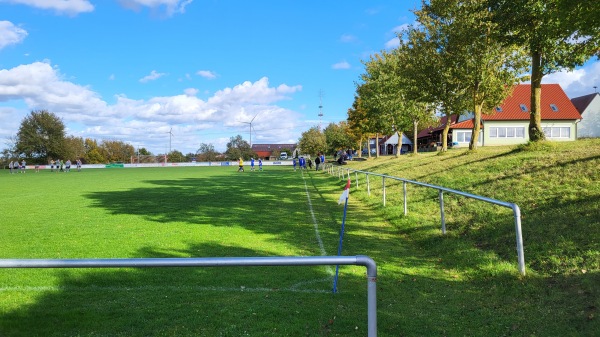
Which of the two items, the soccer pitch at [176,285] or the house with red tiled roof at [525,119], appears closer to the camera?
the soccer pitch at [176,285]

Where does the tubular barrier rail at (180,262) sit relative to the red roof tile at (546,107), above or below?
below

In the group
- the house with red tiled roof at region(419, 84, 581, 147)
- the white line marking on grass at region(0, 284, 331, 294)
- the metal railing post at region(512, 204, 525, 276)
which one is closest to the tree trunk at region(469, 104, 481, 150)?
the metal railing post at region(512, 204, 525, 276)

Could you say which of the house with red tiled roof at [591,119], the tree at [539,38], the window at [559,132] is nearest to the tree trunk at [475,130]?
the tree at [539,38]

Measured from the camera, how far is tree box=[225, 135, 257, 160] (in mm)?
113769

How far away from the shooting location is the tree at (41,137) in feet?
277

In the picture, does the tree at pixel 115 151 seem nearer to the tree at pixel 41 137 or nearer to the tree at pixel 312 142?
the tree at pixel 41 137

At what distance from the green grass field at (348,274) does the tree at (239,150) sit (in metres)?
99.6

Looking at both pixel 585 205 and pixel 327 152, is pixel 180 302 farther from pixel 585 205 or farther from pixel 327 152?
pixel 327 152

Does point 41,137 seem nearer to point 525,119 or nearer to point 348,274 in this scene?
point 525,119

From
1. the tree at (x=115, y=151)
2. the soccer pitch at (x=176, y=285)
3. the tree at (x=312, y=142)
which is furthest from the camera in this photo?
the tree at (x=115, y=151)

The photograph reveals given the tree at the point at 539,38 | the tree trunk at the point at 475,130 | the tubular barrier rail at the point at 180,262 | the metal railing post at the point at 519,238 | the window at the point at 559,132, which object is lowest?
the metal railing post at the point at 519,238

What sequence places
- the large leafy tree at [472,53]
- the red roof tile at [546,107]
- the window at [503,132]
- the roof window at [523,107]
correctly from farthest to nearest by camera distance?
the roof window at [523,107], the window at [503,132], the red roof tile at [546,107], the large leafy tree at [472,53]

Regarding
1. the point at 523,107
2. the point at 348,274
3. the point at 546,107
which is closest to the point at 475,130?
the point at 348,274

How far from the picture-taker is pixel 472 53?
810 inches
